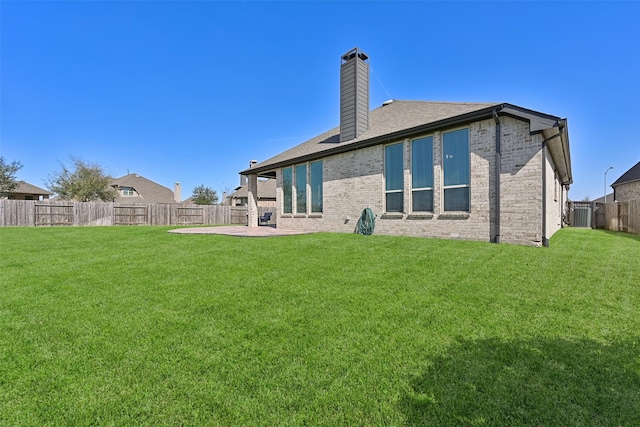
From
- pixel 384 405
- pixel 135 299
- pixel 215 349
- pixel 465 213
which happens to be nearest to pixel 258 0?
pixel 465 213

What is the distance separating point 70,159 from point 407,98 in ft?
119

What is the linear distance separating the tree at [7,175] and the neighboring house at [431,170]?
33.0 meters

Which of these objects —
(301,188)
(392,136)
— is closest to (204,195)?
(301,188)

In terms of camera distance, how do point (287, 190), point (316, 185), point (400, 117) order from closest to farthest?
point (400, 117) < point (316, 185) < point (287, 190)

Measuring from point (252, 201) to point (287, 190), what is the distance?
351 cm

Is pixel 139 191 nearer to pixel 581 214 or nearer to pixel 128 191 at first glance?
pixel 128 191

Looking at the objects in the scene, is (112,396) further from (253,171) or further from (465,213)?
(253,171)

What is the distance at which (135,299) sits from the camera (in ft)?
13.3

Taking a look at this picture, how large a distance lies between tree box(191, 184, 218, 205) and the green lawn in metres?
37.6

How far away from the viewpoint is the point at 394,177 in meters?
9.87

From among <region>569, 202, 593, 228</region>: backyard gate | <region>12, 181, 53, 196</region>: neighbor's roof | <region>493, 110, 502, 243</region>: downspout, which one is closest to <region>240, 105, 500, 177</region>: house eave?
<region>493, 110, 502, 243</region>: downspout

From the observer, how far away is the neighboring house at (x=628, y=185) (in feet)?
76.0

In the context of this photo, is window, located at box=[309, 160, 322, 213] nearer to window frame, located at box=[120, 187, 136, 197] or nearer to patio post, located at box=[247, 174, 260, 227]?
patio post, located at box=[247, 174, 260, 227]

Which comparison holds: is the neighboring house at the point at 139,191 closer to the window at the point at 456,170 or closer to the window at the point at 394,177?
the window at the point at 394,177
